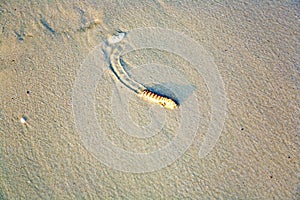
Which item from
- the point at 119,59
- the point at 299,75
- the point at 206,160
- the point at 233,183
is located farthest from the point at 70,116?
the point at 299,75

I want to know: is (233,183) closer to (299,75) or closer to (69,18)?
(299,75)

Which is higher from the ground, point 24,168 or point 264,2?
point 264,2

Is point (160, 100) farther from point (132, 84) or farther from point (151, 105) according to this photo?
point (132, 84)

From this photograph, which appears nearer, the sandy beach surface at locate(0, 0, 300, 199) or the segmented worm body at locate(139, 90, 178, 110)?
the sandy beach surface at locate(0, 0, 300, 199)

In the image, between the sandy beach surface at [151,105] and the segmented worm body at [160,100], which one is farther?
the segmented worm body at [160,100]

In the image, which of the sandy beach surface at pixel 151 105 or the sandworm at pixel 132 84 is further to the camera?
the sandworm at pixel 132 84
